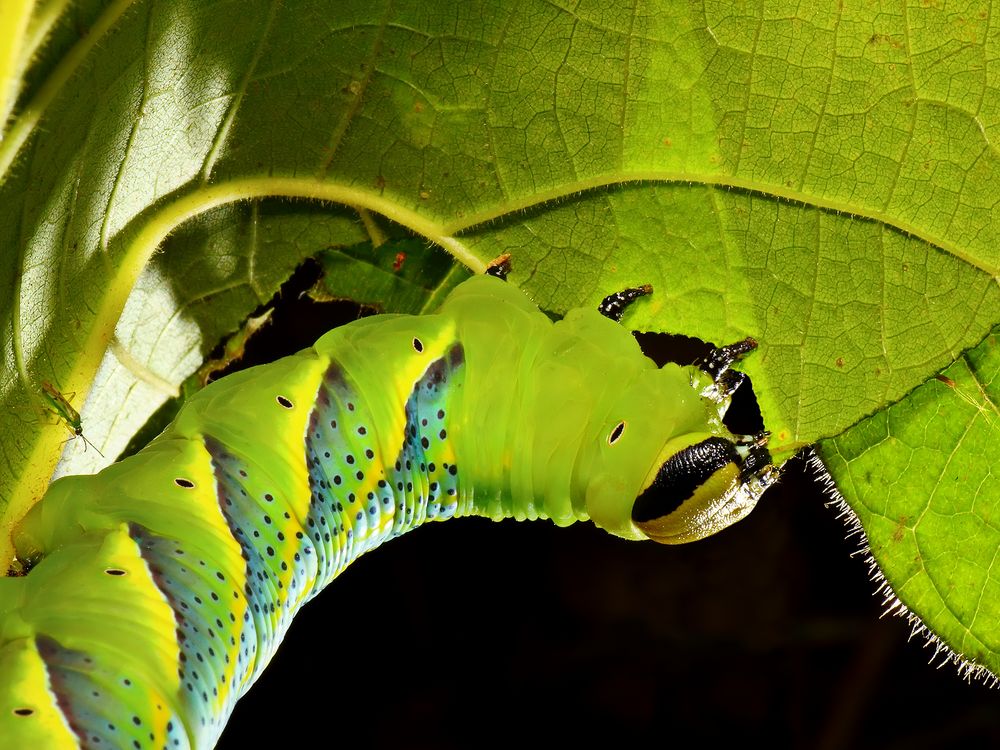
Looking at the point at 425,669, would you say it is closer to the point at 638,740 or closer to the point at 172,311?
the point at 638,740

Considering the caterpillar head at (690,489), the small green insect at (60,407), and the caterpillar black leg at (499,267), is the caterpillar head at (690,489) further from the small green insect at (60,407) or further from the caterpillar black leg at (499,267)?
the small green insect at (60,407)

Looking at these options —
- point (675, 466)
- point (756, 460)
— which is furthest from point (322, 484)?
point (756, 460)

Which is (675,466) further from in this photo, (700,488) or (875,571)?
(875,571)

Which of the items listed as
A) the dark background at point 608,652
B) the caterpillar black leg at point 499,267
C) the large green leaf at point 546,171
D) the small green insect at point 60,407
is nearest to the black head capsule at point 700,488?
the large green leaf at point 546,171

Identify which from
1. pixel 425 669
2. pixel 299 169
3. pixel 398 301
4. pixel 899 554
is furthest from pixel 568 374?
pixel 425 669

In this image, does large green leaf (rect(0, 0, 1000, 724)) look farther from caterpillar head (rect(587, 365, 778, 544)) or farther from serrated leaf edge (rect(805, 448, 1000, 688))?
caterpillar head (rect(587, 365, 778, 544))

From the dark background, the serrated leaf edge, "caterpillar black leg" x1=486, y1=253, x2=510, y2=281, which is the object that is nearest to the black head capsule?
the serrated leaf edge
